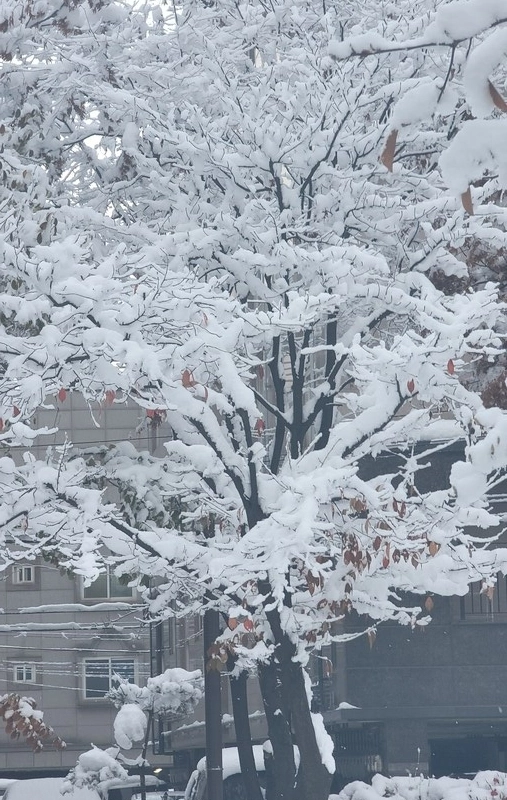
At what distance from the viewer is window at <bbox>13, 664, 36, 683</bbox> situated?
38.5 m

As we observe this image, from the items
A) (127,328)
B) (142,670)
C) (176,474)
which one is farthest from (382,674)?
(142,670)

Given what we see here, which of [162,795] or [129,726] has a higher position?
[129,726]

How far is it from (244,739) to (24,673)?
→ 28815 mm

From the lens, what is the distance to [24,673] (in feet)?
126

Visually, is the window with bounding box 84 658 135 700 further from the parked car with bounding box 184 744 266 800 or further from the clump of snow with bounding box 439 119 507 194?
the clump of snow with bounding box 439 119 507 194

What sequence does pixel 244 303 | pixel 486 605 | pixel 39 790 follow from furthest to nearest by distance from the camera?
pixel 39 790 < pixel 486 605 < pixel 244 303

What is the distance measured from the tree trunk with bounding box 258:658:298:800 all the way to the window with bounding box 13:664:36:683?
29.2m

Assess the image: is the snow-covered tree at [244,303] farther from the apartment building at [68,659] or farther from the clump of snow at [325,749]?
the apartment building at [68,659]

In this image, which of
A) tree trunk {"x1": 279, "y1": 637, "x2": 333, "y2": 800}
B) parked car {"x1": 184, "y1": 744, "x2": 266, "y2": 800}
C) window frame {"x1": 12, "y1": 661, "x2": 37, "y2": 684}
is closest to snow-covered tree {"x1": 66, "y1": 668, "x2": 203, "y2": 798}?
parked car {"x1": 184, "y1": 744, "x2": 266, "y2": 800}

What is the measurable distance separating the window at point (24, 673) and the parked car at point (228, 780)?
20.5m

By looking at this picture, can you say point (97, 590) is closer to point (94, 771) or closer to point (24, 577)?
point (24, 577)

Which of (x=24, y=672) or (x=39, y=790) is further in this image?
(x=24, y=672)

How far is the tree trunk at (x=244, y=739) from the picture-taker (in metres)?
10.9

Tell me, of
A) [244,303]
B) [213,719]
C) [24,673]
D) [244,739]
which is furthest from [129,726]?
[24,673]
